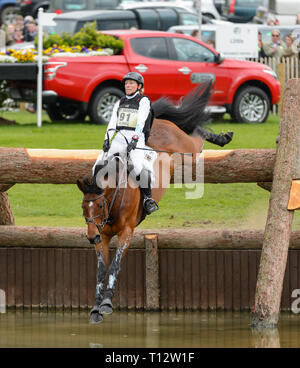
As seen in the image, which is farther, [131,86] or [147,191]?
[147,191]

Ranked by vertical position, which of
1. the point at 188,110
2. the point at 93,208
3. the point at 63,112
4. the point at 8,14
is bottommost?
the point at 8,14

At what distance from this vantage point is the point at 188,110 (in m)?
12.8

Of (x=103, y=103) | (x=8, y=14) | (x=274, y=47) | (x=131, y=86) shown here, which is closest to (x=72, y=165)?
(x=131, y=86)

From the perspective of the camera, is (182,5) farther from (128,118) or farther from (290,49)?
(128,118)

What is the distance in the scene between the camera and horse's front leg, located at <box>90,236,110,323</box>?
1038 centimetres

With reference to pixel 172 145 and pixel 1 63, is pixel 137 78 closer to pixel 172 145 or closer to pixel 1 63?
pixel 172 145

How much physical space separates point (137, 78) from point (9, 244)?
10.4 ft

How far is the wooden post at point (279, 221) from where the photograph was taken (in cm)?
1129

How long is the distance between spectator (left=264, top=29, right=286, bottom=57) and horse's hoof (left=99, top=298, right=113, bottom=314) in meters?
17.1

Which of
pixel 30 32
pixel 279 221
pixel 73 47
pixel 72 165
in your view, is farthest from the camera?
pixel 30 32

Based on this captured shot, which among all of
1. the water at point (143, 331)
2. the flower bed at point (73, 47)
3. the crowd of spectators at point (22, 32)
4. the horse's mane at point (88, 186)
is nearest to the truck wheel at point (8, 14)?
the crowd of spectators at point (22, 32)

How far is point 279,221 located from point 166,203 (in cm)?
458

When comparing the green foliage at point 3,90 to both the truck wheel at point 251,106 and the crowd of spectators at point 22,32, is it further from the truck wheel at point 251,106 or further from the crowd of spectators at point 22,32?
the truck wheel at point 251,106
